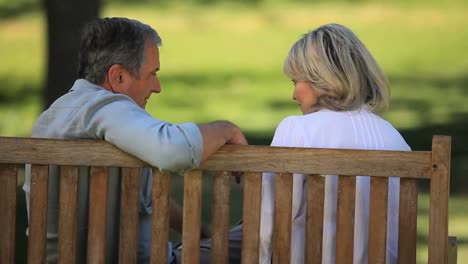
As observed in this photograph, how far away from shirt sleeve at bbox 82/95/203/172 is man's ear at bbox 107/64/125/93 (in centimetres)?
24

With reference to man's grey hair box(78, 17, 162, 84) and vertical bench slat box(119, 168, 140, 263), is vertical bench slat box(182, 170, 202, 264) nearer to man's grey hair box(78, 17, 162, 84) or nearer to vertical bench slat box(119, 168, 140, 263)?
vertical bench slat box(119, 168, 140, 263)

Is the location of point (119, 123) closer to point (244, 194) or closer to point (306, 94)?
point (244, 194)

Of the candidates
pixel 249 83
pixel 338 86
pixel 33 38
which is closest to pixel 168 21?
pixel 33 38

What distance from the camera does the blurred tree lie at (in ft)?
32.0

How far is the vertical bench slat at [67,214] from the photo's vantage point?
3713 millimetres

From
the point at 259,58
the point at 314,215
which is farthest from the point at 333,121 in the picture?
the point at 259,58

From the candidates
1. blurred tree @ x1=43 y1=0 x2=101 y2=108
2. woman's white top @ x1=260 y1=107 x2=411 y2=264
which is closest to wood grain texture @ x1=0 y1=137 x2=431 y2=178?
woman's white top @ x1=260 y1=107 x2=411 y2=264

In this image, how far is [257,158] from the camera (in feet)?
11.9

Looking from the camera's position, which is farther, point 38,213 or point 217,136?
point 38,213

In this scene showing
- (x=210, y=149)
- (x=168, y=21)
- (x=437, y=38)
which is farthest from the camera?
(x=168, y=21)

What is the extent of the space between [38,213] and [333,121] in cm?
97

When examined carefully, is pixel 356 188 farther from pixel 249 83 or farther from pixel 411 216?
pixel 249 83

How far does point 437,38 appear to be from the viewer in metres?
18.6

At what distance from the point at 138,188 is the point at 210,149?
0.88ft
